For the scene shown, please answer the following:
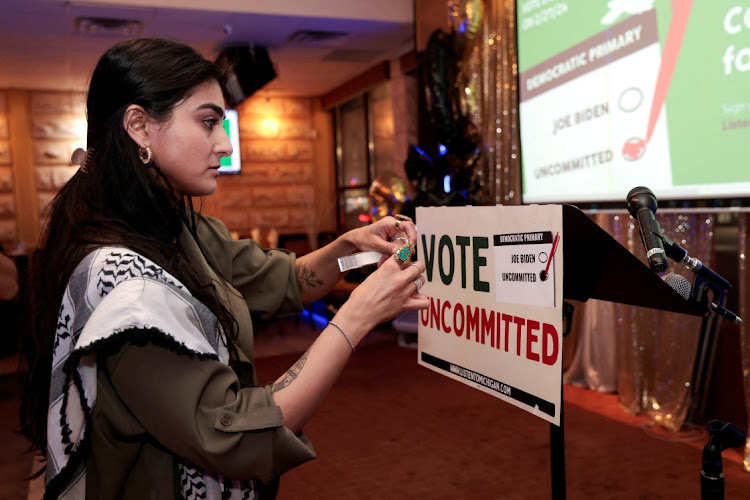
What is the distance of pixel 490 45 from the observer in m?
4.01

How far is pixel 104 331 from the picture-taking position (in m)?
0.85

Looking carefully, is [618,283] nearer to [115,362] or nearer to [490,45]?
[115,362]

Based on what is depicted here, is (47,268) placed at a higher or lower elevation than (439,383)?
higher

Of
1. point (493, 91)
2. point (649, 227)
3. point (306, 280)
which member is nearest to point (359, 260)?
point (306, 280)

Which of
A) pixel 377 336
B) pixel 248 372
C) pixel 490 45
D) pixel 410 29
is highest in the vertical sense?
pixel 410 29

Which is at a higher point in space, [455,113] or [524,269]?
[455,113]

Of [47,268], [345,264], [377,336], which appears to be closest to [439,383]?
[377,336]

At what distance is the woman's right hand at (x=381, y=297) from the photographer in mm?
996

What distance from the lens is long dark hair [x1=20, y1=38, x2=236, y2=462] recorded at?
1.01m

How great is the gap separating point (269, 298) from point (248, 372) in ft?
1.30

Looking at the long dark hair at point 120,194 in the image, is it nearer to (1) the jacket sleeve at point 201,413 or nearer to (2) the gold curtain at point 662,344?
(1) the jacket sleeve at point 201,413

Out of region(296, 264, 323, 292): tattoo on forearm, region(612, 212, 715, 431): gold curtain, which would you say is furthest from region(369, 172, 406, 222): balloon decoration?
region(296, 264, 323, 292): tattoo on forearm

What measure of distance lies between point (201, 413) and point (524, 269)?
1.80ft

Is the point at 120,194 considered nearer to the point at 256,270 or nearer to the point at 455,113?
the point at 256,270
